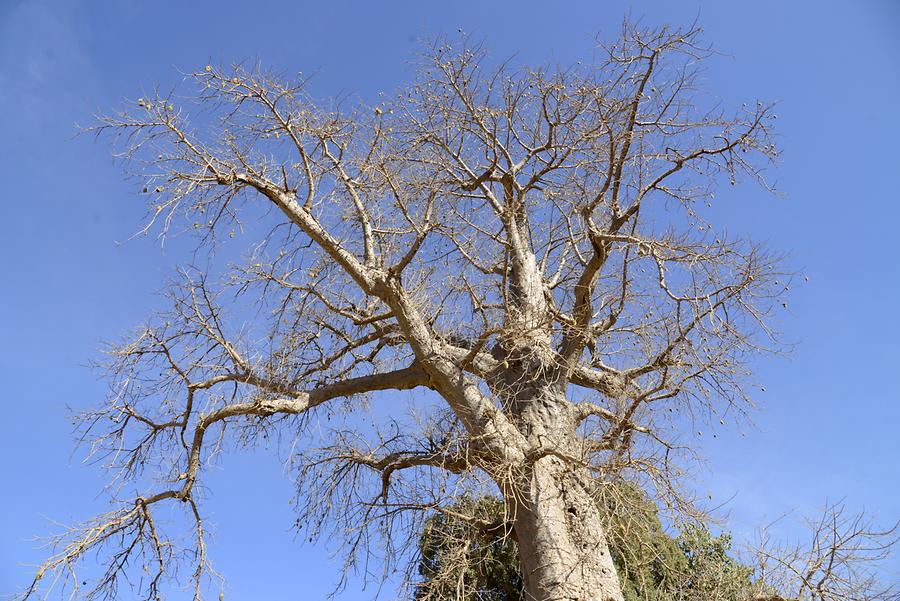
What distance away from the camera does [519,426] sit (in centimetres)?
500

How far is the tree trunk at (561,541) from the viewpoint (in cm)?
417

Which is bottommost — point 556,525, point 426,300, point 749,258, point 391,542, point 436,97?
point 556,525

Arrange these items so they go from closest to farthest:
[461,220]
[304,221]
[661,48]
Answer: [661,48] < [304,221] < [461,220]

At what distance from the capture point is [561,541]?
434 cm

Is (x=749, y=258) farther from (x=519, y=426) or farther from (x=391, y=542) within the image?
(x=391, y=542)

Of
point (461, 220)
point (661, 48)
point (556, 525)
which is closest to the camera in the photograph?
point (556, 525)

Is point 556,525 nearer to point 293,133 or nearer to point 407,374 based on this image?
point 407,374

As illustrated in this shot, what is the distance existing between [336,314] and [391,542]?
5.89ft

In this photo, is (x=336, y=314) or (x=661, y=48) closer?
(x=661, y=48)

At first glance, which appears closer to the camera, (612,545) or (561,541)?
(561,541)

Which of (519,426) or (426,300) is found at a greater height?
(426,300)

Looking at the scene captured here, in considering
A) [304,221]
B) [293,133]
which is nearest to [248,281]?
[304,221]

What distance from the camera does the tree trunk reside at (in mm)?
4168

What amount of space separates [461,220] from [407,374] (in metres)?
1.24
